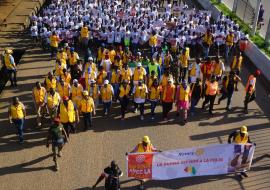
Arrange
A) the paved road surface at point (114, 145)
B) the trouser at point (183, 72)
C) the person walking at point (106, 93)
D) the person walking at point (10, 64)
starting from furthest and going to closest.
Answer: the trouser at point (183, 72), the person walking at point (10, 64), the person walking at point (106, 93), the paved road surface at point (114, 145)

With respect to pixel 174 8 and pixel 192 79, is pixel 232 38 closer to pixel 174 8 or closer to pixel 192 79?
pixel 192 79

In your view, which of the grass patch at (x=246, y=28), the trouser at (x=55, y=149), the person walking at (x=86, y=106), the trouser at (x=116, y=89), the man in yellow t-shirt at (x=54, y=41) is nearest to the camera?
the trouser at (x=55, y=149)

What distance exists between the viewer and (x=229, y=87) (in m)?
14.9

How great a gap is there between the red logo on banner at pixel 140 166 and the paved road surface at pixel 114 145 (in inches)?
15.5

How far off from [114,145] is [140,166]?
223 cm

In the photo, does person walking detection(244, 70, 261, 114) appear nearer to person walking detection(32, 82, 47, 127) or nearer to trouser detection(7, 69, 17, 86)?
person walking detection(32, 82, 47, 127)

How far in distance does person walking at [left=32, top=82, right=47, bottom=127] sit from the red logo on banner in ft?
15.0

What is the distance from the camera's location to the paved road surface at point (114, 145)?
11562 mm

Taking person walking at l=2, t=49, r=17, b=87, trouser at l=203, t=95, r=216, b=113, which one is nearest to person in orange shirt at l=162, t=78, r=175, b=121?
trouser at l=203, t=95, r=216, b=113

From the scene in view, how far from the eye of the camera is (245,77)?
18.2m

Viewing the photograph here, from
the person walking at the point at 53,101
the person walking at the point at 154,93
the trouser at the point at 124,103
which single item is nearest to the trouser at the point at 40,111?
the person walking at the point at 53,101

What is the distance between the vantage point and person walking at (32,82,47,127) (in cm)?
1391

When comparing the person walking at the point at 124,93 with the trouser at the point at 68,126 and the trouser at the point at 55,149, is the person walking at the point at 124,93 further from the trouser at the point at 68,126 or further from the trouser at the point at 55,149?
the trouser at the point at 55,149

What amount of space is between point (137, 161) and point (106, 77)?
210 inches
